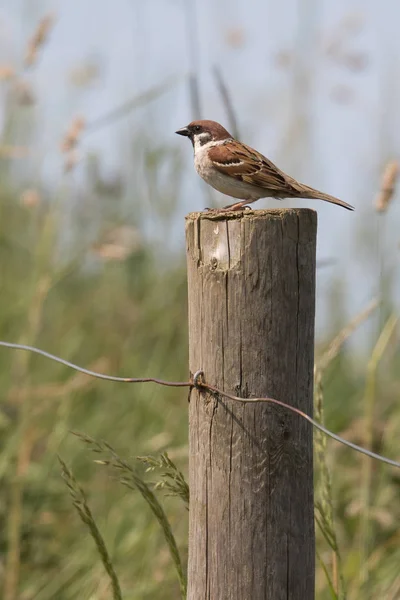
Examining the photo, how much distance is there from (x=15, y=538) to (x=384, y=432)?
85.1 inches

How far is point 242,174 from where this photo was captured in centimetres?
350

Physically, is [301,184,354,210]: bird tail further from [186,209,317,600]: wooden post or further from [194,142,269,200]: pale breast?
[186,209,317,600]: wooden post

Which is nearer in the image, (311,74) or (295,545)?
(295,545)

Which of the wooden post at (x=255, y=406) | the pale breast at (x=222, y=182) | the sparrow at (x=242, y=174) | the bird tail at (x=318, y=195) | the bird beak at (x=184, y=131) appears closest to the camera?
the wooden post at (x=255, y=406)

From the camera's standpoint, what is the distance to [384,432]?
17.1 ft

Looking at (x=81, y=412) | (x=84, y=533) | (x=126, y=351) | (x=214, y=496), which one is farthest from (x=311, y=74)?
(x=214, y=496)

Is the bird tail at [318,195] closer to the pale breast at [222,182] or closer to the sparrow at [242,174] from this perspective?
the sparrow at [242,174]

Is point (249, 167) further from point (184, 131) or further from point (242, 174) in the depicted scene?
point (184, 131)

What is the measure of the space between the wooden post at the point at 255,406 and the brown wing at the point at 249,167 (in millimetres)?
1048

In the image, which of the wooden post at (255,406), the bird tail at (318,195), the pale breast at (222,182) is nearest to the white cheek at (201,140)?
the pale breast at (222,182)

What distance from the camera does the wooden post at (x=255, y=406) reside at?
2312 mm

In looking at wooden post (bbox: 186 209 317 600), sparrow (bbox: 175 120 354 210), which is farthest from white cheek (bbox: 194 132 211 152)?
wooden post (bbox: 186 209 317 600)

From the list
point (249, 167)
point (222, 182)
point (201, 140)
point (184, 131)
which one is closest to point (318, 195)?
point (249, 167)

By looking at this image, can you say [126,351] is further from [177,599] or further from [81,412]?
[177,599]
